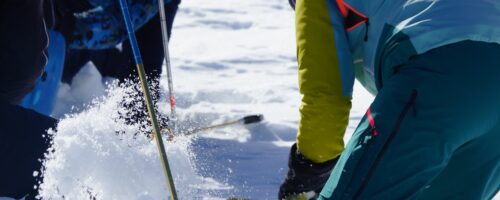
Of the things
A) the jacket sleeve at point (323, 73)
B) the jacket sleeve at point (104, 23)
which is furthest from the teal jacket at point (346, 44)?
the jacket sleeve at point (104, 23)

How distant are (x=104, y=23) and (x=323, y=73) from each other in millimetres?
3034

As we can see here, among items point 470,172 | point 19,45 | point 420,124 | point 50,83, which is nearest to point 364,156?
point 420,124

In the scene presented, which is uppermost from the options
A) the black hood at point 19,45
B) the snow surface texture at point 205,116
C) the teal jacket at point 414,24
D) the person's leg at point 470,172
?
the teal jacket at point 414,24

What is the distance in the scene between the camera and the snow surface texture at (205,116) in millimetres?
3027

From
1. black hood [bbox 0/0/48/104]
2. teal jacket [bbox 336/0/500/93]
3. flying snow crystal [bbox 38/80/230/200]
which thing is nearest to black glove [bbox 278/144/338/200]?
teal jacket [bbox 336/0/500/93]

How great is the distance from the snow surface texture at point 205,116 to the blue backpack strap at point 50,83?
0.30m

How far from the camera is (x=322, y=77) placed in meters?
2.42

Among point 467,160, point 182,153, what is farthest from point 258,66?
point 467,160

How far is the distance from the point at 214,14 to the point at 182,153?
6.93 metres

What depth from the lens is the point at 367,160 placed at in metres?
2.05

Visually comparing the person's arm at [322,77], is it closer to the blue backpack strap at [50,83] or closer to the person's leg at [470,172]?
the person's leg at [470,172]

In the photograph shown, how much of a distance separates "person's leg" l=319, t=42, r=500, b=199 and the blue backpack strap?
2.60m

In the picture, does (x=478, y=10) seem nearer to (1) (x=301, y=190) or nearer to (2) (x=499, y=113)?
(2) (x=499, y=113)

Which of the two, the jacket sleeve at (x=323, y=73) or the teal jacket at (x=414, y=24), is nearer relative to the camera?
the teal jacket at (x=414, y=24)
